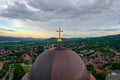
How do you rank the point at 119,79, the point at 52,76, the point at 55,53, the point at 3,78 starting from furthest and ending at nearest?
1. the point at 3,78
2. the point at 119,79
3. the point at 55,53
4. the point at 52,76

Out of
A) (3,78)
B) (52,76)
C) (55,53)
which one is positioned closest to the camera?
(52,76)

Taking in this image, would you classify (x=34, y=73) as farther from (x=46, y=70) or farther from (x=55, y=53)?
(x=55, y=53)

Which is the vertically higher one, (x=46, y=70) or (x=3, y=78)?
(x=46, y=70)

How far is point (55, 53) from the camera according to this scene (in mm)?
11609

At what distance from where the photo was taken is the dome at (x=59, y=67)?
35.5 feet

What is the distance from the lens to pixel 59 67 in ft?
35.8

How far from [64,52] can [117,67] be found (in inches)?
1653

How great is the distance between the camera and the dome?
10.8 metres

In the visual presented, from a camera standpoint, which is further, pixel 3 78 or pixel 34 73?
pixel 3 78

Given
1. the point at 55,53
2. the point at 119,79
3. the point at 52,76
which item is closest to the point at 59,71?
the point at 52,76

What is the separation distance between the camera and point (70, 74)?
428 inches

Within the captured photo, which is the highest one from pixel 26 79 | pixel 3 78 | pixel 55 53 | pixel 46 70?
pixel 55 53

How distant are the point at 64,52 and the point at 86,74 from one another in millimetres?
1742

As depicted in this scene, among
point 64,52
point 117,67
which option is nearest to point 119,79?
point 117,67
